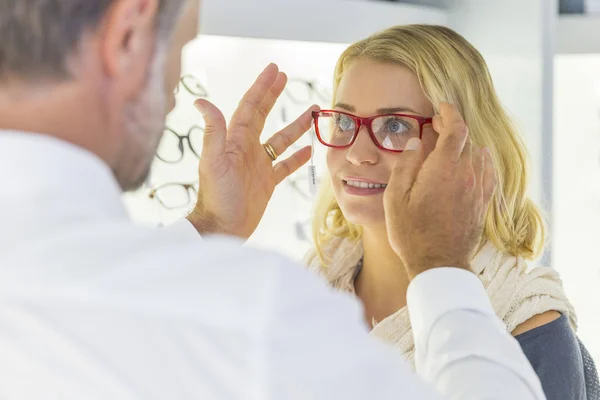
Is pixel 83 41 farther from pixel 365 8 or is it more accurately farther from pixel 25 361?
pixel 365 8

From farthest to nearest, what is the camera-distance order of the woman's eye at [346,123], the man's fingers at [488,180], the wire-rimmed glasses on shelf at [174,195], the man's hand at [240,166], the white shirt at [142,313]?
the wire-rimmed glasses on shelf at [174,195]
the woman's eye at [346,123]
the man's hand at [240,166]
the man's fingers at [488,180]
the white shirt at [142,313]

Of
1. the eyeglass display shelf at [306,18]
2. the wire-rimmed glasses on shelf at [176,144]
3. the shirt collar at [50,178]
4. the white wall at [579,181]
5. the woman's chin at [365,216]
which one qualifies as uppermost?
the shirt collar at [50,178]

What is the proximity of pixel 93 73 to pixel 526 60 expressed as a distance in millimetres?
2449

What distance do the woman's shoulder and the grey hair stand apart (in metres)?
1.26

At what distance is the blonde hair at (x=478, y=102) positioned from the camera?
1.93 meters

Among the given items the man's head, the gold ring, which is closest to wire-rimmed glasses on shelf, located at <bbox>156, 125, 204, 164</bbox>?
the gold ring

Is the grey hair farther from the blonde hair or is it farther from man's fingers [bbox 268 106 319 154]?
the blonde hair

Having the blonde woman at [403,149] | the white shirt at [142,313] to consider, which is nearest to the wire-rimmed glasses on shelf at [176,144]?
the blonde woman at [403,149]

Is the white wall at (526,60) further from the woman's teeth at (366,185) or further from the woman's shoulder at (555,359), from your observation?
the woman's shoulder at (555,359)

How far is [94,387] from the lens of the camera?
689 mm

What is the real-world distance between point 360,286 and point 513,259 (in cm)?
39

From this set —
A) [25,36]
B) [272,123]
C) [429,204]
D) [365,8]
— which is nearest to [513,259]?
[429,204]

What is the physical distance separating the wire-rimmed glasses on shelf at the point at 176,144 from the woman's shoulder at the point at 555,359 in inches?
43.3

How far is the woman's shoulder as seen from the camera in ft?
5.52
